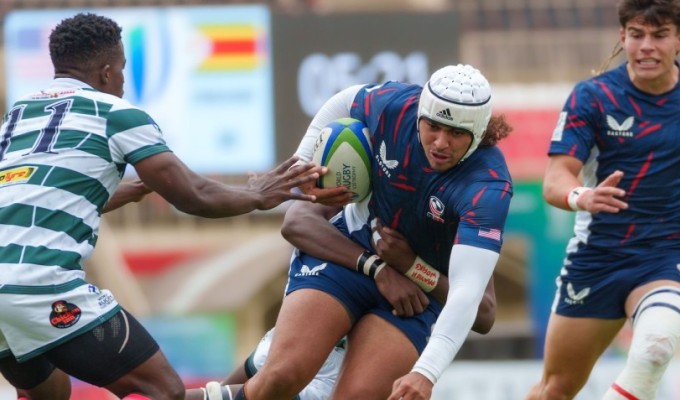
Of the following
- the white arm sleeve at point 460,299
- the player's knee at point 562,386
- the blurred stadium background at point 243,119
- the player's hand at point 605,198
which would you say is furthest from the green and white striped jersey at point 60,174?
the blurred stadium background at point 243,119

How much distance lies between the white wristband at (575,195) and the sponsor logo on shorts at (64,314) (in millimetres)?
2421

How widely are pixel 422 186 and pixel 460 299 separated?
725mm

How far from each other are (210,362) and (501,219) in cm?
1029

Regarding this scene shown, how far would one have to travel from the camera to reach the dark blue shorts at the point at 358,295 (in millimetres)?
7266

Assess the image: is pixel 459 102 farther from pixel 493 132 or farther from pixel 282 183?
pixel 282 183

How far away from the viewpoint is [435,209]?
7.02 meters

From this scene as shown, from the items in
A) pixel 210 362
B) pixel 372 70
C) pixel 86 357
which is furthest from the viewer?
pixel 372 70

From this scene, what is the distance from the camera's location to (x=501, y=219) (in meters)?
6.74

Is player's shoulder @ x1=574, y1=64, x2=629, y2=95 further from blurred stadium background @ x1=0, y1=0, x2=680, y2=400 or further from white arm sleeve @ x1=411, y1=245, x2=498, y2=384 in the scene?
blurred stadium background @ x1=0, y1=0, x2=680, y2=400

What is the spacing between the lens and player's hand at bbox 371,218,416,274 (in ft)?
23.5

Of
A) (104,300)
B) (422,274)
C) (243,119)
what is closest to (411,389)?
(422,274)

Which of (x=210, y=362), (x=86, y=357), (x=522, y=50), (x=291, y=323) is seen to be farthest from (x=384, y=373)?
(x=522, y=50)

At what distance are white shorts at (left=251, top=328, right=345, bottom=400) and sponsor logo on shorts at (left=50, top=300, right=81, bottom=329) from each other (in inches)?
50.7

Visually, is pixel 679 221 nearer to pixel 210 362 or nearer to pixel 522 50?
pixel 210 362
